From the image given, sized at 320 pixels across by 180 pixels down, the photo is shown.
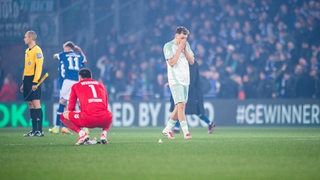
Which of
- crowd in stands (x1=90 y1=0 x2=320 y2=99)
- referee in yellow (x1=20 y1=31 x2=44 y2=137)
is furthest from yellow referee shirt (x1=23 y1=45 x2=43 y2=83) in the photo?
crowd in stands (x1=90 y1=0 x2=320 y2=99)

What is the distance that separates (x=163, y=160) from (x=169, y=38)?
70.6ft

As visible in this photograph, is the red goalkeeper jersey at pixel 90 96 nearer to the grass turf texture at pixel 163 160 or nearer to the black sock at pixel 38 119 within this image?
the grass turf texture at pixel 163 160

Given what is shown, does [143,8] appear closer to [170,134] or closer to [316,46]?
[316,46]

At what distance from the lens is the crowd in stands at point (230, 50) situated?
32.7m

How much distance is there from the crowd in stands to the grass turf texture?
14.1 m

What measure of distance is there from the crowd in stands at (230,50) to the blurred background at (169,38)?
4 cm

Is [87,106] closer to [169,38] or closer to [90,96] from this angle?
[90,96]

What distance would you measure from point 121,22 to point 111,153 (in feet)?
71.8

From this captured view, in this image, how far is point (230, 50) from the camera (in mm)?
33844

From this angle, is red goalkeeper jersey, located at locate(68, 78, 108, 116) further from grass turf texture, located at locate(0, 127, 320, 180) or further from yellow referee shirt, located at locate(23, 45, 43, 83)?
yellow referee shirt, located at locate(23, 45, 43, 83)

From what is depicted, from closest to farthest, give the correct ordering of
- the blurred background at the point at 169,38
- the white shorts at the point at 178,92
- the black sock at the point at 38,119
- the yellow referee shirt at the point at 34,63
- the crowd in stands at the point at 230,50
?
the white shorts at the point at 178,92
the yellow referee shirt at the point at 34,63
the black sock at the point at 38,119
the blurred background at the point at 169,38
the crowd in stands at the point at 230,50

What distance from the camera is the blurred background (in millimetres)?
30344

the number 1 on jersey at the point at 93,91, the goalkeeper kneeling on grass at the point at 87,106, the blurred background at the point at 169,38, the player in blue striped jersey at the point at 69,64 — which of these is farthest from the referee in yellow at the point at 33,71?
the blurred background at the point at 169,38

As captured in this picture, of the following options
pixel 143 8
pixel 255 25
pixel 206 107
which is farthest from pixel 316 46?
pixel 143 8
